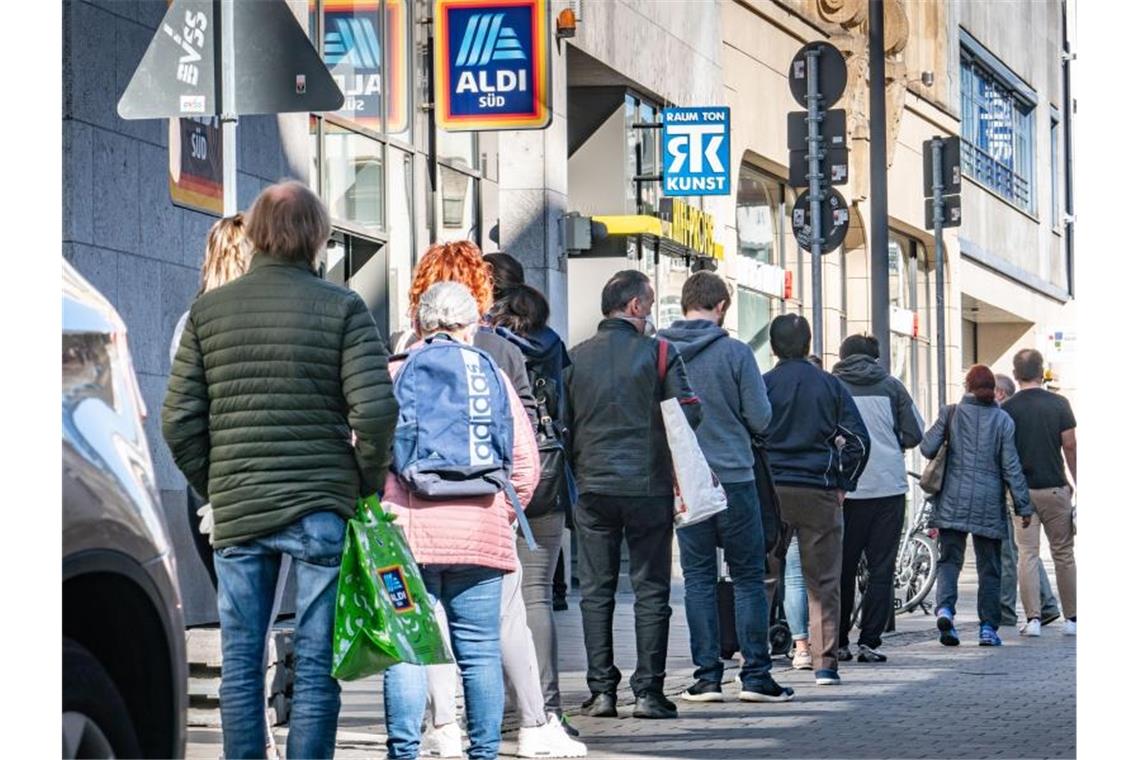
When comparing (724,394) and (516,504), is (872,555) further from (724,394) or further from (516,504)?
(516,504)

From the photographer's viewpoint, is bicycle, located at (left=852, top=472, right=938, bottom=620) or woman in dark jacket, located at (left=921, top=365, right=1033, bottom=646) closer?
woman in dark jacket, located at (left=921, top=365, right=1033, bottom=646)

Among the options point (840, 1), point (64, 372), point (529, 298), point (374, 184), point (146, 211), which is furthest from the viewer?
point (840, 1)

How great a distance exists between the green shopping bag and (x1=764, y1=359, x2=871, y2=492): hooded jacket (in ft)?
18.4

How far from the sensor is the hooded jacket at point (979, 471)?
15.7 meters

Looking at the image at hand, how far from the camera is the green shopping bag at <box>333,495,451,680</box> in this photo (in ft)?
22.6

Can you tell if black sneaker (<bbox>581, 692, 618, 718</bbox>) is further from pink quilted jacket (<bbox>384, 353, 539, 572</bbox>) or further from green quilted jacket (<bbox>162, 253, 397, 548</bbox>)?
green quilted jacket (<bbox>162, 253, 397, 548</bbox>)

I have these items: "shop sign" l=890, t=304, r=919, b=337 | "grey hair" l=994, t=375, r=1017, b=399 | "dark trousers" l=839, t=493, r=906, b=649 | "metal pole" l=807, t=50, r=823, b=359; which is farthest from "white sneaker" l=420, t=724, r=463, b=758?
"shop sign" l=890, t=304, r=919, b=337

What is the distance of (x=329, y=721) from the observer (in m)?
6.98

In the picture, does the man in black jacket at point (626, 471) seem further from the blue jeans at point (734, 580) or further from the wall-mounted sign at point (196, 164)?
the wall-mounted sign at point (196, 164)

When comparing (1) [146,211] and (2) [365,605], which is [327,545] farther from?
(1) [146,211]

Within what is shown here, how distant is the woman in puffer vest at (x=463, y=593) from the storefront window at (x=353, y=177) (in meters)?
8.36

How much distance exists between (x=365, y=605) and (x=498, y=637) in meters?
1.28

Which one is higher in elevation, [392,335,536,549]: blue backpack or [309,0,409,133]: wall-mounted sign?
[309,0,409,133]: wall-mounted sign
